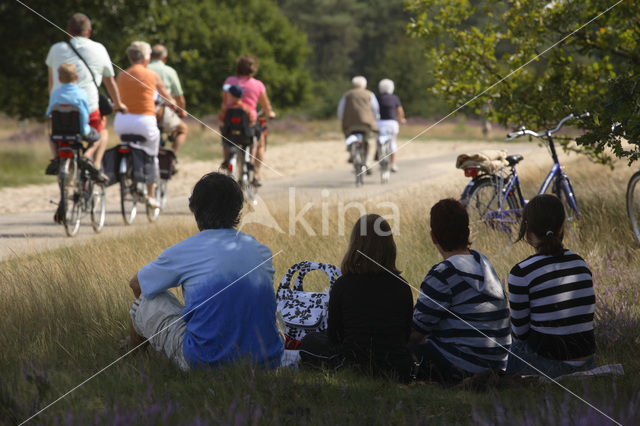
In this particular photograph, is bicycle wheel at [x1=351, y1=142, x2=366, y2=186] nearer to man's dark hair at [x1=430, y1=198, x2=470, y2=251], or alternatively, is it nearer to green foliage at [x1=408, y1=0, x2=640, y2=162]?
green foliage at [x1=408, y1=0, x2=640, y2=162]

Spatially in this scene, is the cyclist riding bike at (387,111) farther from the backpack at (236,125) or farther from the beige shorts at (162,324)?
the beige shorts at (162,324)

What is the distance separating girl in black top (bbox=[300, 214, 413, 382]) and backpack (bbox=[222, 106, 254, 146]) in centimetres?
700

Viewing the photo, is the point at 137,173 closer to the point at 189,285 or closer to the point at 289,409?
the point at 189,285

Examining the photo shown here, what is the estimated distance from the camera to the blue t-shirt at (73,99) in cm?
862

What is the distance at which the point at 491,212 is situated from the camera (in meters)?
7.74

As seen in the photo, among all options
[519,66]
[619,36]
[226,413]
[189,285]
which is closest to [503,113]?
[519,66]

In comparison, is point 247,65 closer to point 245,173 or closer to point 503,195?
point 245,173

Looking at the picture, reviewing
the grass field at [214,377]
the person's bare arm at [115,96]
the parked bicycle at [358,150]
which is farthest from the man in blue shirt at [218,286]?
→ the parked bicycle at [358,150]

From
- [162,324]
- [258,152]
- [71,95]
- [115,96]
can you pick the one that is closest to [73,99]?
[71,95]

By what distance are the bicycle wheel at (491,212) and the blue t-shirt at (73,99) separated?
167 inches

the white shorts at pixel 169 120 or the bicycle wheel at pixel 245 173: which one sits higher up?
the white shorts at pixel 169 120

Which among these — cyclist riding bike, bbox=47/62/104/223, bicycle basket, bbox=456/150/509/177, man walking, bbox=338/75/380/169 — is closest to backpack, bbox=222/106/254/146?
cyclist riding bike, bbox=47/62/104/223

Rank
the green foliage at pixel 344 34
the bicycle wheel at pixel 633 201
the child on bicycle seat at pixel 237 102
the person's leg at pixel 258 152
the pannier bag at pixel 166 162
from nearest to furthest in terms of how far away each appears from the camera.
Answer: the bicycle wheel at pixel 633 201 → the pannier bag at pixel 166 162 → the child on bicycle seat at pixel 237 102 → the person's leg at pixel 258 152 → the green foliage at pixel 344 34

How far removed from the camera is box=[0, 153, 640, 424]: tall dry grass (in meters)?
3.47
